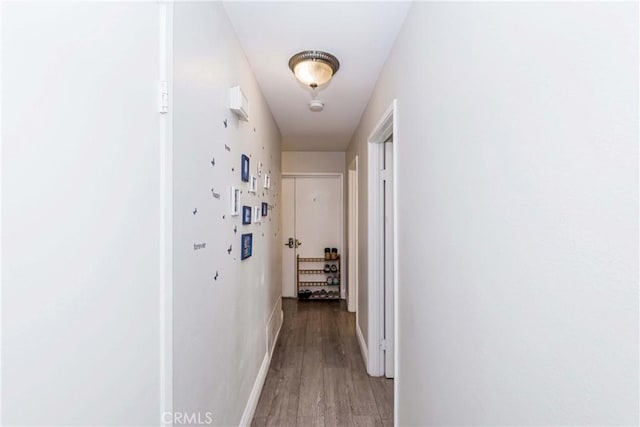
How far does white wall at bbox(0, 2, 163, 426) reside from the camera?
551 mm

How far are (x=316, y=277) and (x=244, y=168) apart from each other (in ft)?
11.8

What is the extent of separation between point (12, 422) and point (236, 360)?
1379 millimetres

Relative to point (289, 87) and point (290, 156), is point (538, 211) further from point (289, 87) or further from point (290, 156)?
point (290, 156)

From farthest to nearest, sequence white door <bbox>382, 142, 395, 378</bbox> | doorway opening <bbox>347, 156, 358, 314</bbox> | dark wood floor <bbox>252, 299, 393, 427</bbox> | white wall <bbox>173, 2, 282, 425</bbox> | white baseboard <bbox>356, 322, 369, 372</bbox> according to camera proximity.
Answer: doorway opening <bbox>347, 156, 358, 314</bbox> → white baseboard <bbox>356, 322, 369, 372</bbox> → white door <bbox>382, 142, 395, 378</bbox> → dark wood floor <bbox>252, 299, 393, 427</bbox> → white wall <bbox>173, 2, 282, 425</bbox>

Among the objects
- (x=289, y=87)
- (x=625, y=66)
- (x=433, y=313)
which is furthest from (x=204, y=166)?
(x=289, y=87)

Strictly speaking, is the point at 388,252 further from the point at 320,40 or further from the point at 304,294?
the point at 304,294

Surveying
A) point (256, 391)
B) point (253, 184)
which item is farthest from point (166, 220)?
point (256, 391)

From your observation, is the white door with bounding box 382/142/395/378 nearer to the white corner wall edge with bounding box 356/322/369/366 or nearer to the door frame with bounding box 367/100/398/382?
the door frame with bounding box 367/100/398/382

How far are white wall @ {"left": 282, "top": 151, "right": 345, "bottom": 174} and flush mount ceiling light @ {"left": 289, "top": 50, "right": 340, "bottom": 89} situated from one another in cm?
301

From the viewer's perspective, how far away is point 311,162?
5141 millimetres

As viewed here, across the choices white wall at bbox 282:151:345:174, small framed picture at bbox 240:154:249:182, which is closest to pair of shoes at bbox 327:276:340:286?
white wall at bbox 282:151:345:174

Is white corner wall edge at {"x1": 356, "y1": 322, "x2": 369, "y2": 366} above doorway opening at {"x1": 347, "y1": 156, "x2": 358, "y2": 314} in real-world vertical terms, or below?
below

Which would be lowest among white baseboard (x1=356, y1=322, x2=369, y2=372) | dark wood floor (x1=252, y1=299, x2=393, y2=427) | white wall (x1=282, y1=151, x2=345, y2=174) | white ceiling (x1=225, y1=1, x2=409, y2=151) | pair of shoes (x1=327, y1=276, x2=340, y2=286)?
dark wood floor (x1=252, y1=299, x2=393, y2=427)

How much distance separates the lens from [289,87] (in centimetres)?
253
